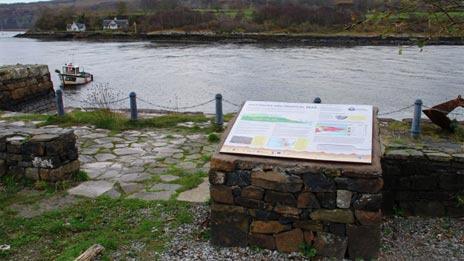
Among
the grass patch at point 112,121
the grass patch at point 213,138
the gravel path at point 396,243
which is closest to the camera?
the gravel path at point 396,243

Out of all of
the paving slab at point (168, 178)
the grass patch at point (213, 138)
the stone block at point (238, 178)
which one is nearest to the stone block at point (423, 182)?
the stone block at point (238, 178)

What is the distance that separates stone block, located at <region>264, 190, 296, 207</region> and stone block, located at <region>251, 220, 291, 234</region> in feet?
0.84

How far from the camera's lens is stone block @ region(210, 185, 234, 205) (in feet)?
16.7

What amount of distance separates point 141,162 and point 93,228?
2671 millimetres

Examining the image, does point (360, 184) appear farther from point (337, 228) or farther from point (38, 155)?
point (38, 155)

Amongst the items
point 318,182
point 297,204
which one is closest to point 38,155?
point 297,204

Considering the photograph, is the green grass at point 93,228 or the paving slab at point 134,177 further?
the paving slab at point 134,177

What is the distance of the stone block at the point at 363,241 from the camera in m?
4.79

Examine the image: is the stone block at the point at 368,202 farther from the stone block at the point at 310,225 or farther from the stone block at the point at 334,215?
the stone block at the point at 310,225

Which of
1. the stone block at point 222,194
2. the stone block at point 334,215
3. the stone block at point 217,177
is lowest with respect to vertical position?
the stone block at point 334,215

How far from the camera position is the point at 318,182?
4758 mm

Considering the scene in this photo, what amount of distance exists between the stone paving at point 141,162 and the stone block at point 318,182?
2083 millimetres

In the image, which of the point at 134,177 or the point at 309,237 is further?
the point at 134,177

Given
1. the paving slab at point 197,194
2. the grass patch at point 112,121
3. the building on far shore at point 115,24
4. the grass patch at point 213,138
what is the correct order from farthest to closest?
the building on far shore at point 115,24 < the grass patch at point 112,121 < the grass patch at point 213,138 < the paving slab at point 197,194
